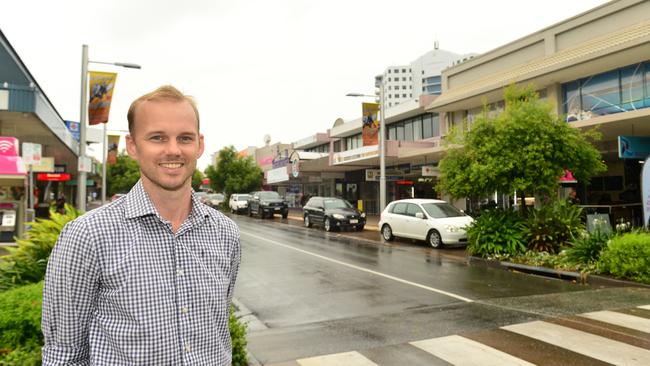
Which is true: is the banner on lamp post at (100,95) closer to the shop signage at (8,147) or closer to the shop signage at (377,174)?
the shop signage at (8,147)

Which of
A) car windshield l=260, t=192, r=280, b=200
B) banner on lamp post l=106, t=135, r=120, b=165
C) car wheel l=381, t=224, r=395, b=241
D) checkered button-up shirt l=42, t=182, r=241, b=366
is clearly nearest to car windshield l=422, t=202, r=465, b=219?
car wheel l=381, t=224, r=395, b=241

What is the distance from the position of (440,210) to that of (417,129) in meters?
15.2

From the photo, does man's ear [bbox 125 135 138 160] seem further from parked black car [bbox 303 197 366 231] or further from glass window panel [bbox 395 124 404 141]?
glass window panel [bbox 395 124 404 141]

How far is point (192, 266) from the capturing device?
189cm

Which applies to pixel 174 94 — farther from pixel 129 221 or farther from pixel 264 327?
pixel 264 327

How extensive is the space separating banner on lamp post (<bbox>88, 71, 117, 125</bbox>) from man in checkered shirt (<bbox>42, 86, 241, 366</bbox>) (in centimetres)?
1360

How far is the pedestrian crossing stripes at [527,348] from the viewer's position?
4.64 meters

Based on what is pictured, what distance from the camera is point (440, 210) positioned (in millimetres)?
16031

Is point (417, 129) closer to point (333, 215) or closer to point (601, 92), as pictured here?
point (333, 215)

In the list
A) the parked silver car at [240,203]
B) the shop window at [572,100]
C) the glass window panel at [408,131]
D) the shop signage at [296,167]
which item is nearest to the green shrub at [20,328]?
the shop window at [572,100]

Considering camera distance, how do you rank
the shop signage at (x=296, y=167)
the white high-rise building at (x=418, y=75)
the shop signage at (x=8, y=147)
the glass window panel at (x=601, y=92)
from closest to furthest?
the shop signage at (x=8, y=147)
the glass window panel at (x=601, y=92)
the shop signage at (x=296, y=167)
the white high-rise building at (x=418, y=75)

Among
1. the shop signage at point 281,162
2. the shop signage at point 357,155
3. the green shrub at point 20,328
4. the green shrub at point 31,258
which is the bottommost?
the green shrub at point 20,328

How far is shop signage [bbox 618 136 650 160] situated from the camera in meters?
14.5

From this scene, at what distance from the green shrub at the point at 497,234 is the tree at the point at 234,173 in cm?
3564
